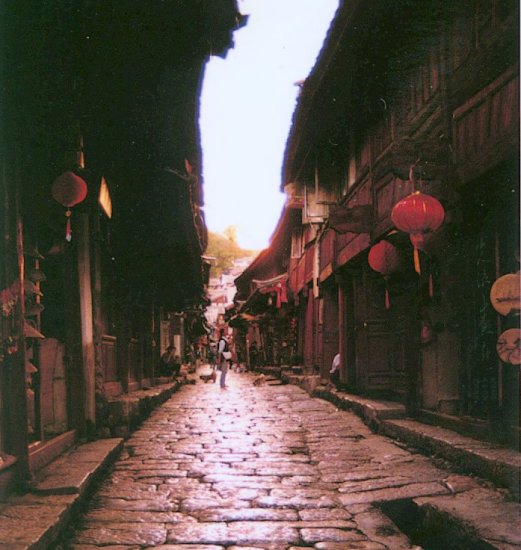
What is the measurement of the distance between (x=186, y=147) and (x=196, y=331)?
40836 mm

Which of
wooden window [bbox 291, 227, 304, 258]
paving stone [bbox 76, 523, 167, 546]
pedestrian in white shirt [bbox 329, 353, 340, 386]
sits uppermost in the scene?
wooden window [bbox 291, 227, 304, 258]

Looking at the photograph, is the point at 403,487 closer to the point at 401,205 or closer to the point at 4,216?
the point at 401,205

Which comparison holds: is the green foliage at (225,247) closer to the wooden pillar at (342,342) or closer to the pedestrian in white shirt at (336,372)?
the pedestrian in white shirt at (336,372)

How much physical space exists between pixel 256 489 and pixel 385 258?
566 centimetres

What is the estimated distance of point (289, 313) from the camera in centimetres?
2942

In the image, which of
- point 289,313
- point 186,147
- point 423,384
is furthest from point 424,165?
point 289,313

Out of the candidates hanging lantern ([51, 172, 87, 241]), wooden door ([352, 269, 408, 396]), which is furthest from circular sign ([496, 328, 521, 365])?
wooden door ([352, 269, 408, 396])

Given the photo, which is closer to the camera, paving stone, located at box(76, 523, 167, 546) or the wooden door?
paving stone, located at box(76, 523, 167, 546)

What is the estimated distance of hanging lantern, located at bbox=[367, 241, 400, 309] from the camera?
10.9m

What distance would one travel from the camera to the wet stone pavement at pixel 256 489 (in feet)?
16.3

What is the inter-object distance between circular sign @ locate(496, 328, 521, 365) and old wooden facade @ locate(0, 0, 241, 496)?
14.1ft

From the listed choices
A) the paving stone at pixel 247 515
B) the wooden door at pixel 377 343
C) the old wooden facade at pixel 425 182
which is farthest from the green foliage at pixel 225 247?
the paving stone at pixel 247 515

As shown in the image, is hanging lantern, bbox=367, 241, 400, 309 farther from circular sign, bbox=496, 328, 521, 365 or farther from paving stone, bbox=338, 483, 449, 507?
paving stone, bbox=338, 483, 449, 507

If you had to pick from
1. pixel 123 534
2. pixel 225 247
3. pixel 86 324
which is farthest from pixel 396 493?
pixel 225 247
